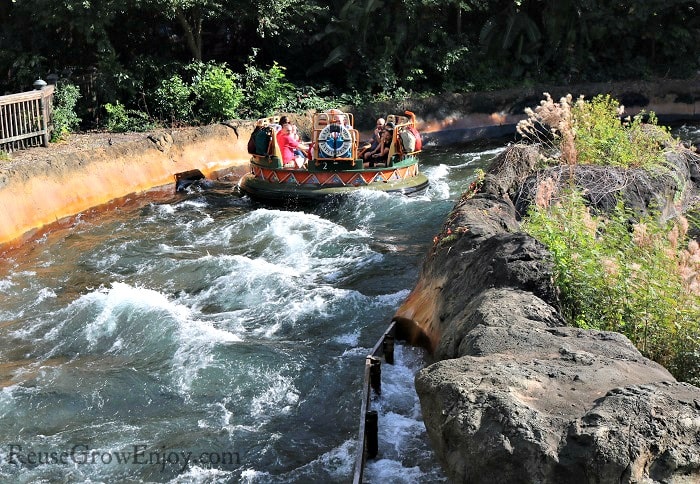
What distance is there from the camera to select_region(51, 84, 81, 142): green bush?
15.8 metres

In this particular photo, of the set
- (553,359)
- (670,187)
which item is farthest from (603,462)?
(670,187)

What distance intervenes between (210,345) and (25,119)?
8.20 m

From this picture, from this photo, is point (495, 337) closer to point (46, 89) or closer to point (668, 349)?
point (668, 349)

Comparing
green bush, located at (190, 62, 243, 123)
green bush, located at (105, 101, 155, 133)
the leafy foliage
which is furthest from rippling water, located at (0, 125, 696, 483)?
green bush, located at (190, 62, 243, 123)

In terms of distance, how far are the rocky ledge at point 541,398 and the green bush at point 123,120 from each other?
12358 mm

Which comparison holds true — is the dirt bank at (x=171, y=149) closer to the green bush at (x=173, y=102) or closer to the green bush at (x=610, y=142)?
the green bush at (x=173, y=102)

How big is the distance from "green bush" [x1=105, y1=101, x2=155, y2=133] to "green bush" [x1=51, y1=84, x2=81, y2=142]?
68 cm

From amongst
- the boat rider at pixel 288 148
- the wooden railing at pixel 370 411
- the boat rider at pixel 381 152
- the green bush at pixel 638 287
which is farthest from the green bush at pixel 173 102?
the green bush at pixel 638 287

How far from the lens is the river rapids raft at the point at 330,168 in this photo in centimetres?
1474

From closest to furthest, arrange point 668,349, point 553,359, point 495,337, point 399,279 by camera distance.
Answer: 1. point 553,359
2. point 495,337
3. point 668,349
4. point 399,279

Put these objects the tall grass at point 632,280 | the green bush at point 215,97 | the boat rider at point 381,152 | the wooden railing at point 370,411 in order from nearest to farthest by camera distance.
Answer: the wooden railing at point 370,411 → the tall grass at point 632,280 → the boat rider at point 381,152 → the green bush at point 215,97

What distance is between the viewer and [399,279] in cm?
1077

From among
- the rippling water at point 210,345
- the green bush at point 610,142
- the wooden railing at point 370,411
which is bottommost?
the rippling water at point 210,345

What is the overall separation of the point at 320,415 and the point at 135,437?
1.62 metres
